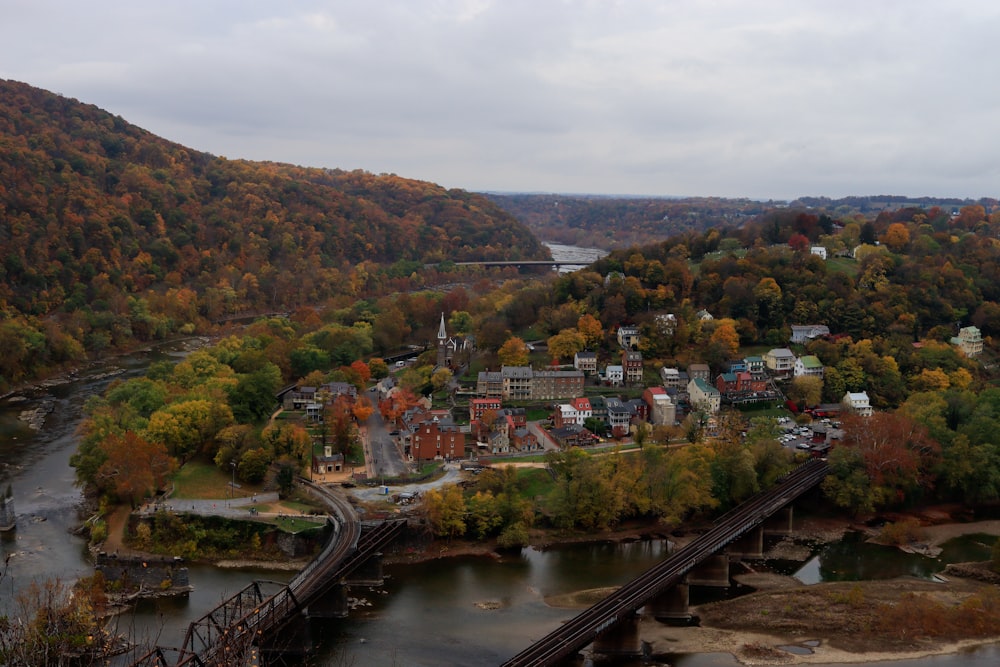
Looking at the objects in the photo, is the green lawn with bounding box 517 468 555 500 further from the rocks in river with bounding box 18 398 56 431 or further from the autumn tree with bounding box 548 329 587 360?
the rocks in river with bounding box 18 398 56 431

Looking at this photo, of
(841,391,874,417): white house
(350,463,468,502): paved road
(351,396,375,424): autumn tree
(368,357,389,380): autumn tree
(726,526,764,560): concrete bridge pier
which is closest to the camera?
(726,526,764,560): concrete bridge pier

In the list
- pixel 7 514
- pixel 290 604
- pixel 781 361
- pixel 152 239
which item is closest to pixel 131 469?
pixel 7 514

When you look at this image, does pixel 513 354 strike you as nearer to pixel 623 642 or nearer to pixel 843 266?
pixel 623 642

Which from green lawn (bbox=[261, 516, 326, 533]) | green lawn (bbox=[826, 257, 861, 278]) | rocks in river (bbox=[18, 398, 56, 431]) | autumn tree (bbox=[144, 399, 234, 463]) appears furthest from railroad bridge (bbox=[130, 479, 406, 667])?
green lawn (bbox=[826, 257, 861, 278])

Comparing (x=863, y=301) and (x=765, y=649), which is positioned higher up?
(x=863, y=301)

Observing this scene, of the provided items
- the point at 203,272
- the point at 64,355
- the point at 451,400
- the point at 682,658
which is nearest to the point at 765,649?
the point at 682,658

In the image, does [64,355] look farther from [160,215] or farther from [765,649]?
[765,649]
